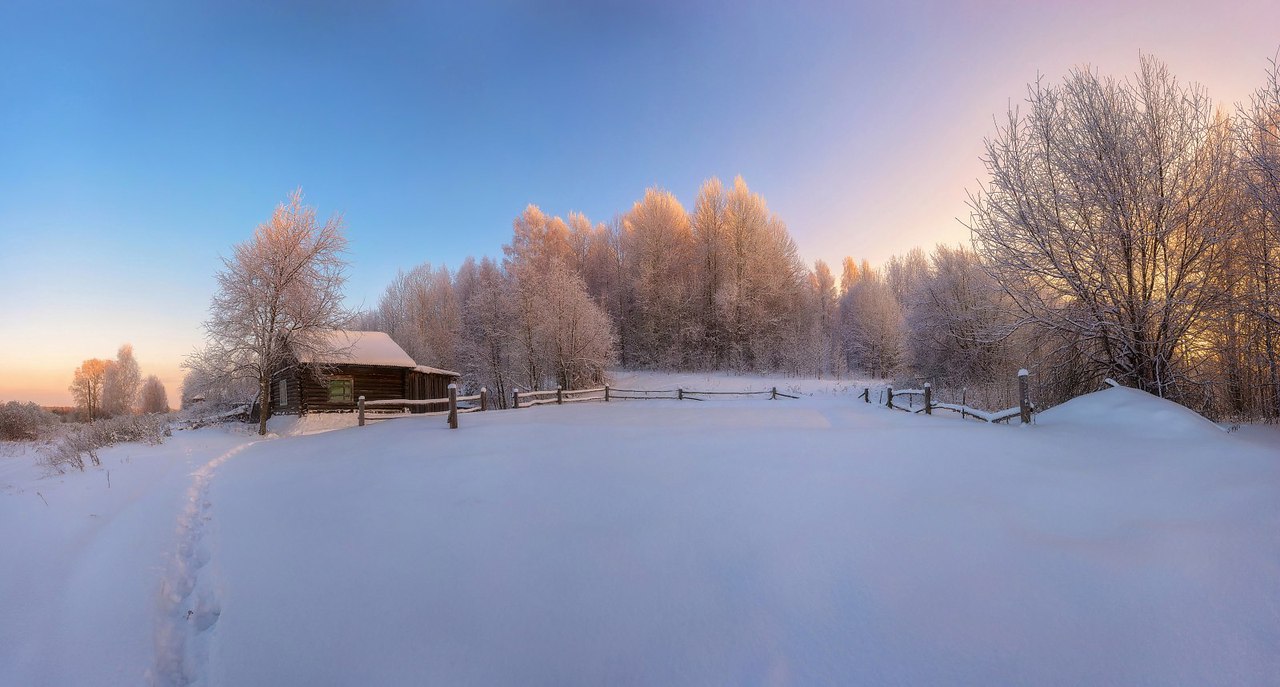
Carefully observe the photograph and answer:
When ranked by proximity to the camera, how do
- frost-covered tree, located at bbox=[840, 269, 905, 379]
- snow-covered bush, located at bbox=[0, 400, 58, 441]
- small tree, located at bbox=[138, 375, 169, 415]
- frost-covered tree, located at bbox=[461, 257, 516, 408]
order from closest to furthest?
snow-covered bush, located at bbox=[0, 400, 58, 441] < frost-covered tree, located at bbox=[461, 257, 516, 408] < frost-covered tree, located at bbox=[840, 269, 905, 379] < small tree, located at bbox=[138, 375, 169, 415]

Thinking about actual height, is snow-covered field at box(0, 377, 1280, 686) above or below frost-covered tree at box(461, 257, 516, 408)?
below

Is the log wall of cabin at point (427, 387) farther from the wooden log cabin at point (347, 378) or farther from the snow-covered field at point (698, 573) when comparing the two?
the snow-covered field at point (698, 573)

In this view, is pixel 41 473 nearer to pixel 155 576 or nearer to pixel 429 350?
pixel 155 576

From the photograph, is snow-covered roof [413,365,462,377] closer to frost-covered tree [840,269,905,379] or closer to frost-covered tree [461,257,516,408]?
frost-covered tree [461,257,516,408]

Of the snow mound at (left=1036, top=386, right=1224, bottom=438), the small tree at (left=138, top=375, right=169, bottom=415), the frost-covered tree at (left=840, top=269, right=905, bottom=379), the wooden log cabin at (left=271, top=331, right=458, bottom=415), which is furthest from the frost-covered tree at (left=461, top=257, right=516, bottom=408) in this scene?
the small tree at (left=138, top=375, right=169, bottom=415)

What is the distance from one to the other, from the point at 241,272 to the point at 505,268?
61.4ft

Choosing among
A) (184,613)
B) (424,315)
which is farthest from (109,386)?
(184,613)

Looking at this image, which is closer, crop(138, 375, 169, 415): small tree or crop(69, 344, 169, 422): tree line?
crop(69, 344, 169, 422): tree line

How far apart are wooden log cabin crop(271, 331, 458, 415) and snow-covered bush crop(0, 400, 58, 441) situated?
32.9 ft

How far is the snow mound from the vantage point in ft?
22.0

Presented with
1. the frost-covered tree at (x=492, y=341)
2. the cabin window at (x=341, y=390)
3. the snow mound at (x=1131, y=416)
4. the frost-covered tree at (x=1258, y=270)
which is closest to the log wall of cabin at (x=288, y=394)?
the cabin window at (x=341, y=390)

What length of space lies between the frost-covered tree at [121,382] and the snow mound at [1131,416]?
71076 mm

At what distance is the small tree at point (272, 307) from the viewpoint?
19594mm

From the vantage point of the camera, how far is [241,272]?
65.7 feet
